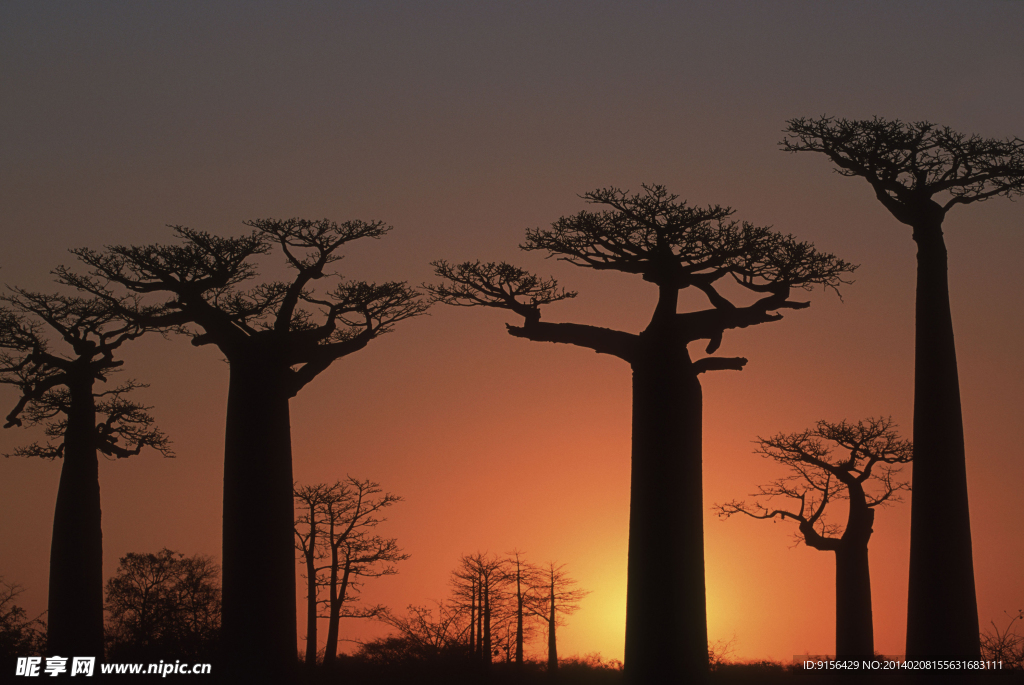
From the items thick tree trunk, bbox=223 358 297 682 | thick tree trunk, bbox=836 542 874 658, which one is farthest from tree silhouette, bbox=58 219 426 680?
thick tree trunk, bbox=836 542 874 658

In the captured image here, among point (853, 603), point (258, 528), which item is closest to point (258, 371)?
point (258, 528)

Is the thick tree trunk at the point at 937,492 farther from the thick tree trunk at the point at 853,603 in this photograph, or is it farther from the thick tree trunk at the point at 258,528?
the thick tree trunk at the point at 258,528

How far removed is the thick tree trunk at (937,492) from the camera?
12422mm

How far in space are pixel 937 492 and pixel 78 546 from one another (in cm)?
1292

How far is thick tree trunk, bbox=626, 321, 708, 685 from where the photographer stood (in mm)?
12617

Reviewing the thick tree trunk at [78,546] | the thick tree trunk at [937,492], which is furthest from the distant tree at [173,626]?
the thick tree trunk at [937,492]

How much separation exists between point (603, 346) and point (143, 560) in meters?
11.3

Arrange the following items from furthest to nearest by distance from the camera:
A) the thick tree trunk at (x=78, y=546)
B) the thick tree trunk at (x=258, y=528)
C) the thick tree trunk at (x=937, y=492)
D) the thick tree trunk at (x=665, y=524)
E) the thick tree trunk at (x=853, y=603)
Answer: the thick tree trunk at (x=853, y=603), the thick tree trunk at (x=78, y=546), the thick tree trunk at (x=258, y=528), the thick tree trunk at (x=665, y=524), the thick tree trunk at (x=937, y=492)

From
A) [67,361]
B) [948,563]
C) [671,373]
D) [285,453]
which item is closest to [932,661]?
[948,563]

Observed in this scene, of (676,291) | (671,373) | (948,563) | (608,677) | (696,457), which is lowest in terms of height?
(608,677)

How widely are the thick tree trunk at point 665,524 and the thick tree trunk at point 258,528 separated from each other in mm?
4505

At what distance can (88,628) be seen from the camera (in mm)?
16781

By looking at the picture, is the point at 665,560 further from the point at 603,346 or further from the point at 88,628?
the point at 88,628

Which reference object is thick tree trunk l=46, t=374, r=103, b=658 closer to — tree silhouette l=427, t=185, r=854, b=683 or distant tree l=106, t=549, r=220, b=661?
distant tree l=106, t=549, r=220, b=661
